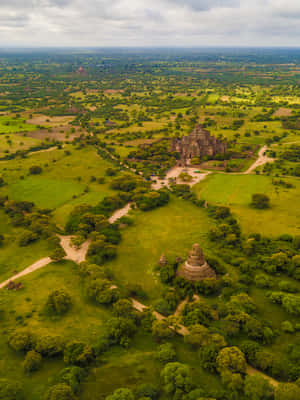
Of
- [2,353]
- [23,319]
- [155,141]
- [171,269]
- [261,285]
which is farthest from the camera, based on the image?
[155,141]

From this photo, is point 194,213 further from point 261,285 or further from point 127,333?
point 127,333

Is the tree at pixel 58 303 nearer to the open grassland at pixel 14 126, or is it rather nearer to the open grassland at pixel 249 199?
the open grassland at pixel 249 199

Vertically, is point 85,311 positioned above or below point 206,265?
below

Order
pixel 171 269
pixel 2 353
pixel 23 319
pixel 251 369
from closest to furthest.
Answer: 1. pixel 251 369
2. pixel 2 353
3. pixel 23 319
4. pixel 171 269

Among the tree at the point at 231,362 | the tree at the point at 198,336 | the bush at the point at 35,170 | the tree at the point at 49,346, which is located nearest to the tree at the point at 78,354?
the tree at the point at 49,346

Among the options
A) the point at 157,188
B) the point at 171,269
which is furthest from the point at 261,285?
the point at 157,188

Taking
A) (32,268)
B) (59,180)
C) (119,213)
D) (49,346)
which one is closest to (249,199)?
(119,213)

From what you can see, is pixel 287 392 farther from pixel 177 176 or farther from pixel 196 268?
pixel 177 176
